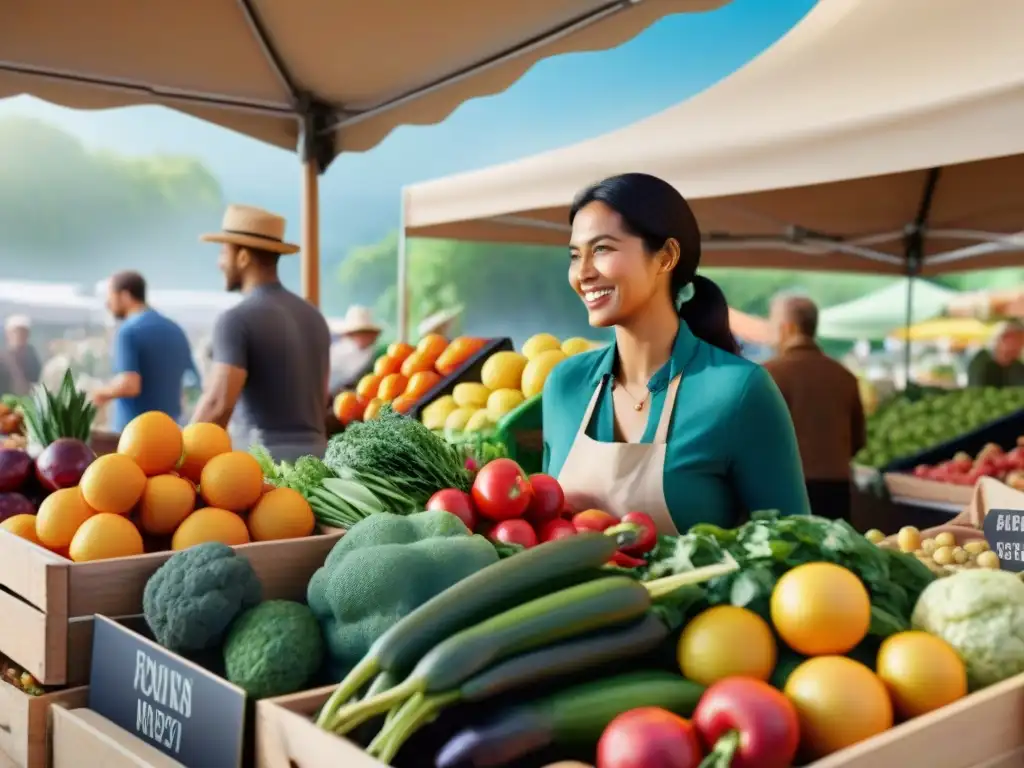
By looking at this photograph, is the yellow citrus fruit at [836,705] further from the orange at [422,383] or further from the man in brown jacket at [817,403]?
the man in brown jacket at [817,403]

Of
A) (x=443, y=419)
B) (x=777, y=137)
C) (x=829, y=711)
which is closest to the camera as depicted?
(x=829, y=711)

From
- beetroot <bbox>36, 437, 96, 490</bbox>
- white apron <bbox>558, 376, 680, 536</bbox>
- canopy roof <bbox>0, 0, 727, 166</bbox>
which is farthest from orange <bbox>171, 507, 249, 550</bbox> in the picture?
canopy roof <bbox>0, 0, 727, 166</bbox>

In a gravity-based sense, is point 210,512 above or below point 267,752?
A: above

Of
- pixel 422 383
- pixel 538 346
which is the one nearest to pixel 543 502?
pixel 538 346

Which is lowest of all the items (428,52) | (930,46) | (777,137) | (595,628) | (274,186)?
(595,628)

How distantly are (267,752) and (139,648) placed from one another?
36 centimetres

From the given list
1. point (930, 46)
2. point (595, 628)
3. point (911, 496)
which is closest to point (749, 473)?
point (595, 628)

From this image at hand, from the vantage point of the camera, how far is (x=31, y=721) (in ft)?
4.72

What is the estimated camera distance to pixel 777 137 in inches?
145

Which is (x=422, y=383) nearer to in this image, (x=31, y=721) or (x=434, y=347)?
(x=434, y=347)

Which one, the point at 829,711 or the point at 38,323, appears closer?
the point at 829,711

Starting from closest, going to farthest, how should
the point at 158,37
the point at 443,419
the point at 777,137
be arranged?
the point at 443,419 < the point at 777,137 < the point at 158,37

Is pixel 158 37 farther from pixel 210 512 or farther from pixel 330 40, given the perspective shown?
pixel 210 512

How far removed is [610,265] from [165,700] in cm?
119
